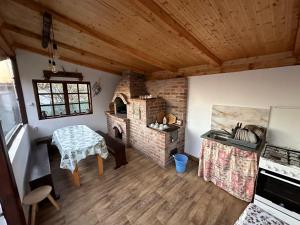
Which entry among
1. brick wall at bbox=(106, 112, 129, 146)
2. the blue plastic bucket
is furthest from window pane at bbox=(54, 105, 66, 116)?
the blue plastic bucket

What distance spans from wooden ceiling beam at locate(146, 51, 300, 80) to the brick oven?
10.9 inches

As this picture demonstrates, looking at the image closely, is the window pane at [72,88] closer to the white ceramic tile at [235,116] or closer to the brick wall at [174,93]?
the brick wall at [174,93]

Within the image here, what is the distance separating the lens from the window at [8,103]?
82.7 inches

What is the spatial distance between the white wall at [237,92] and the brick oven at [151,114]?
0.23 meters

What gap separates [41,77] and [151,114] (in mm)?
2987

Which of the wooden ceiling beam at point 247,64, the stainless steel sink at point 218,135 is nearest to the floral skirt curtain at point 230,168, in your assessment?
the stainless steel sink at point 218,135

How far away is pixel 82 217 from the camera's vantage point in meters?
1.89

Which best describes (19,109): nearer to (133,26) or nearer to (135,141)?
(135,141)

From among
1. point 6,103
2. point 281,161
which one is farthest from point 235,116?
point 6,103

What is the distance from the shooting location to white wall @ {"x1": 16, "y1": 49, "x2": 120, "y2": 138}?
3.28 metres

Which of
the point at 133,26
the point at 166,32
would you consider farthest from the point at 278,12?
the point at 133,26

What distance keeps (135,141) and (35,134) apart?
2625mm

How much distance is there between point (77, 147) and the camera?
2373mm

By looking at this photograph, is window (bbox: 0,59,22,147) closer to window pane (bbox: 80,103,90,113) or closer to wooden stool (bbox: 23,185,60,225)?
wooden stool (bbox: 23,185,60,225)
